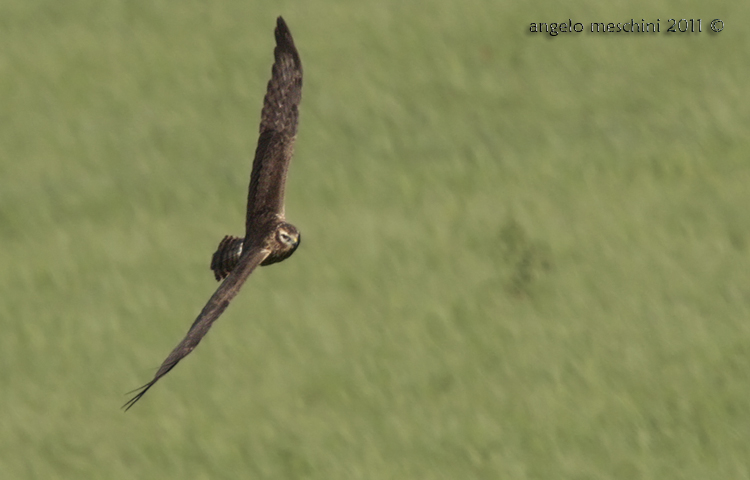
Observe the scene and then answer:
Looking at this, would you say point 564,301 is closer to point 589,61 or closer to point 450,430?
point 450,430

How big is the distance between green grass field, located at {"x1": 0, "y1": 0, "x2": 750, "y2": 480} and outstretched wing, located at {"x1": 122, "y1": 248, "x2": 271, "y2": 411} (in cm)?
613

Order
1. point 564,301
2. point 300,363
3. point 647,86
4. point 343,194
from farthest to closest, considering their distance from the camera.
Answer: point 647,86, point 343,194, point 564,301, point 300,363

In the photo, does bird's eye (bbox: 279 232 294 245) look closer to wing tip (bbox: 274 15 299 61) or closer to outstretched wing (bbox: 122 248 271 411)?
outstretched wing (bbox: 122 248 271 411)

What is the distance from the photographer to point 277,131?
36.7 ft

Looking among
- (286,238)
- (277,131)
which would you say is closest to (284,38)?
(277,131)

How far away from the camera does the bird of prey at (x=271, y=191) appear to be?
9.85m

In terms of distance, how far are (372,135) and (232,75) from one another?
286 centimetres

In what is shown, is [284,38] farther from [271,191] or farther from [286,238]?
[286,238]

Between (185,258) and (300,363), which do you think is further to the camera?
(185,258)

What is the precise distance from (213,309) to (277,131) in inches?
115

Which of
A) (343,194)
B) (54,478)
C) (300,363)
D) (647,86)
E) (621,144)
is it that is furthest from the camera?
(647,86)

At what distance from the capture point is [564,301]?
60.6ft

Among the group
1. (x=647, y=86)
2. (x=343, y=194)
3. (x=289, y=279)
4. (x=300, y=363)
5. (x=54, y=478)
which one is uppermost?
(x=647, y=86)

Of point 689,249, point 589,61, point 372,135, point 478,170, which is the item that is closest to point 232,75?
point 372,135
